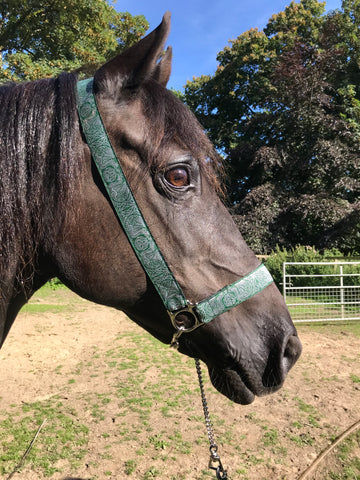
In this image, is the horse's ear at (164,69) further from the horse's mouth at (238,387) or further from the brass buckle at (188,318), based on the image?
the horse's mouth at (238,387)

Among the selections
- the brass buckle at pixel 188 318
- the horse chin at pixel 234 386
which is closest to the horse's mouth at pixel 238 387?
the horse chin at pixel 234 386

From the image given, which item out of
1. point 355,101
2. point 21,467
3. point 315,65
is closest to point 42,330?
point 21,467

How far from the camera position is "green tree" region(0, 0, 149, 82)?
1027 cm

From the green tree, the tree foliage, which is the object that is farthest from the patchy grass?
the tree foliage

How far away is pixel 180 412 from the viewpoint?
382 centimetres

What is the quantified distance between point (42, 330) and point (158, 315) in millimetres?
6966

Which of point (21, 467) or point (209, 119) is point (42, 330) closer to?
point (21, 467)

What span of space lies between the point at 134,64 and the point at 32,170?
550mm

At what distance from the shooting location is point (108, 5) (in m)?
12.6

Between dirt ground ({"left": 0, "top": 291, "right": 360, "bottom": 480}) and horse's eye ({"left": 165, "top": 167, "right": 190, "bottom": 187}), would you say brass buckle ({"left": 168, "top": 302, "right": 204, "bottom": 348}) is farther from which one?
dirt ground ({"left": 0, "top": 291, "right": 360, "bottom": 480})

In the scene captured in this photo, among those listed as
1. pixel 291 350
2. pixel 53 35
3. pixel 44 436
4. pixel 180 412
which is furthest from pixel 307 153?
pixel 291 350

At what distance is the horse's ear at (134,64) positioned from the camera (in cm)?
114

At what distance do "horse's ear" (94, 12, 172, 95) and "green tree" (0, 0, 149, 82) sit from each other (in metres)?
10.2

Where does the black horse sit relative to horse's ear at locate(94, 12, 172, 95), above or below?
below
